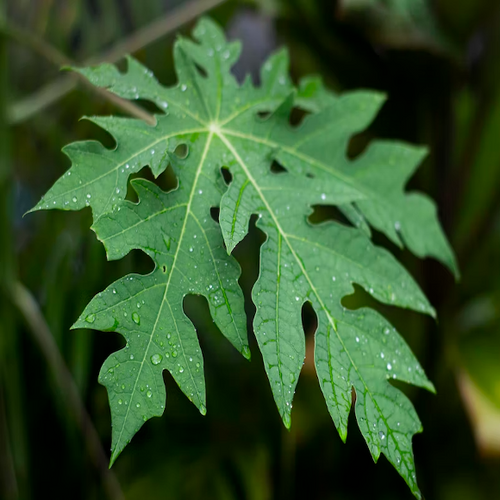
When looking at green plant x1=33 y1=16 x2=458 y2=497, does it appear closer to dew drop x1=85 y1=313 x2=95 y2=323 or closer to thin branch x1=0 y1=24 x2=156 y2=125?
dew drop x1=85 y1=313 x2=95 y2=323

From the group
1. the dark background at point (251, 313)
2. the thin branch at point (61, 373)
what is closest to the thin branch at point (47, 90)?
the dark background at point (251, 313)

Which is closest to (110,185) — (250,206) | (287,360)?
(250,206)

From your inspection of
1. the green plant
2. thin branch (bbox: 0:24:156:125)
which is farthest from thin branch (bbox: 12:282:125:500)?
the green plant

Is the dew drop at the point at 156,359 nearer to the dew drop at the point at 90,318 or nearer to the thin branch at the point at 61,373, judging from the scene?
the dew drop at the point at 90,318

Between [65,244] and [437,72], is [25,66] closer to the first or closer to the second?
[65,244]

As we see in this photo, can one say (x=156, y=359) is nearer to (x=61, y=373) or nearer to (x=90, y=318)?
(x=90, y=318)

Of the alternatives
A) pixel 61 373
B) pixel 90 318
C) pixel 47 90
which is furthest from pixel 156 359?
pixel 47 90
